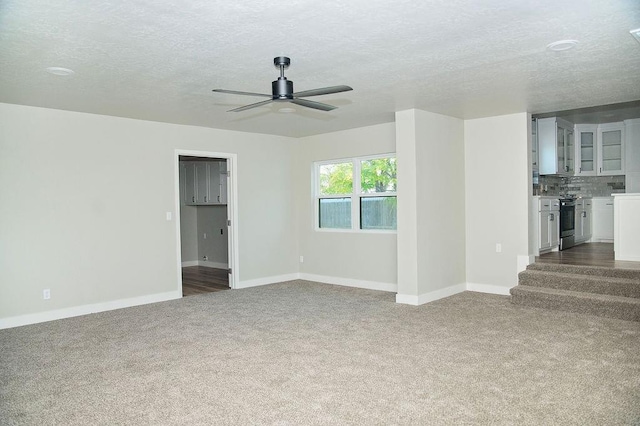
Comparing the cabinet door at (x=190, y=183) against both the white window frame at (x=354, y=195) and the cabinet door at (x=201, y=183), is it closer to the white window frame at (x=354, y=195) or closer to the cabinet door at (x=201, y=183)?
the cabinet door at (x=201, y=183)

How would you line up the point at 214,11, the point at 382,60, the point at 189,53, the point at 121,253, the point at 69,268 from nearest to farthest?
the point at 214,11, the point at 189,53, the point at 382,60, the point at 69,268, the point at 121,253

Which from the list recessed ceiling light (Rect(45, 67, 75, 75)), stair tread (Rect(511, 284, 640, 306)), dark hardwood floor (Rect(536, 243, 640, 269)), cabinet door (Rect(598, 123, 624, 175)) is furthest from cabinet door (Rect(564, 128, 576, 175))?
recessed ceiling light (Rect(45, 67, 75, 75))

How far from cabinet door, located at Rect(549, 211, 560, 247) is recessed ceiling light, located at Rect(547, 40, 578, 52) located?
3892mm

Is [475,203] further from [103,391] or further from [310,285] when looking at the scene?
[103,391]

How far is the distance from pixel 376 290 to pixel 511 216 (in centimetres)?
212

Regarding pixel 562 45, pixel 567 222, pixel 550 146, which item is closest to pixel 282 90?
pixel 562 45

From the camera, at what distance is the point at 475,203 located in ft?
22.0

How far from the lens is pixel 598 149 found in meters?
8.42

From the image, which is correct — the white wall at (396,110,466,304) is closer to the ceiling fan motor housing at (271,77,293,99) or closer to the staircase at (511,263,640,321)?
the staircase at (511,263,640,321)

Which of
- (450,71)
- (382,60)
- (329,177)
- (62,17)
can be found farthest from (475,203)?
(62,17)

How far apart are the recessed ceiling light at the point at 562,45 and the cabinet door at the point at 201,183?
23.3ft

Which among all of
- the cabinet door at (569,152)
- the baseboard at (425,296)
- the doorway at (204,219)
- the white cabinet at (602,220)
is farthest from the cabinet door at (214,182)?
the white cabinet at (602,220)

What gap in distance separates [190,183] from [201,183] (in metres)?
0.33

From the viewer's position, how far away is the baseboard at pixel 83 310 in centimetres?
518
